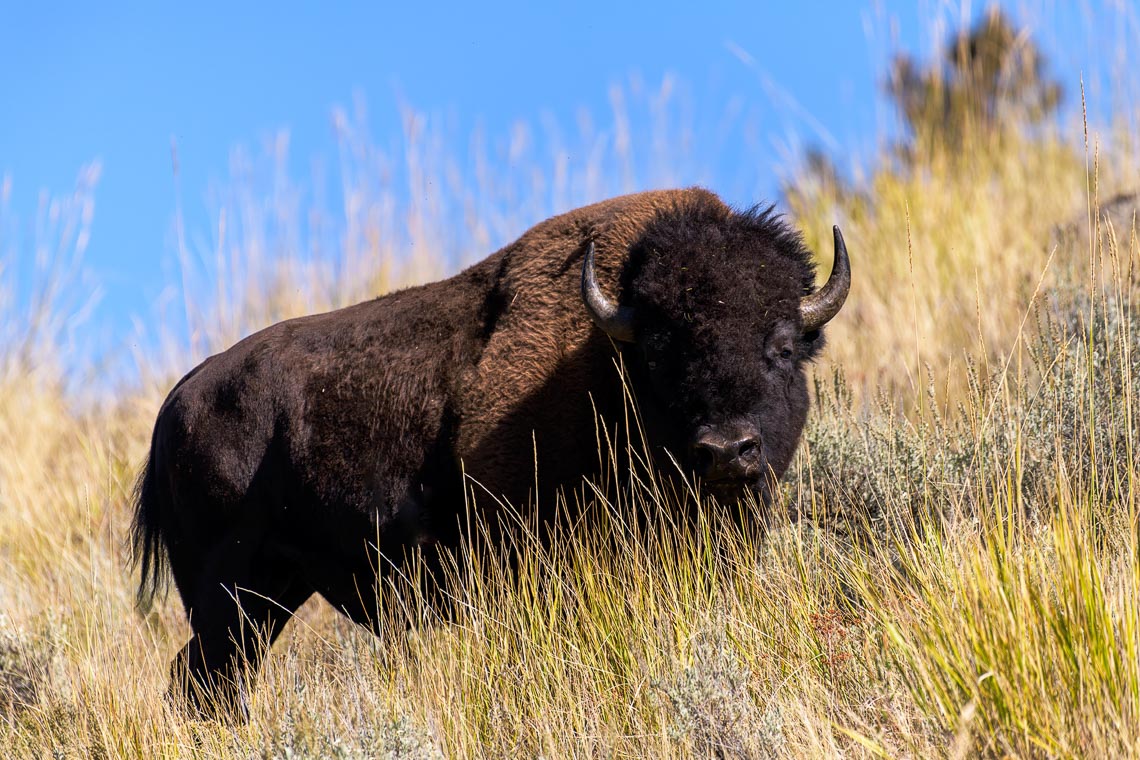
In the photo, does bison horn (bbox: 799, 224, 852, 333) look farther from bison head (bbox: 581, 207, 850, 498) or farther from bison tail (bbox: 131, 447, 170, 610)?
bison tail (bbox: 131, 447, 170, 610)

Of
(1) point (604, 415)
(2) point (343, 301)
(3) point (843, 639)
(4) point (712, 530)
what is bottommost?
(3) point (843, 639)

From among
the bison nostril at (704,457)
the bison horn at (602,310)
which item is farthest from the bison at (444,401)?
the bison nostril at (704,457)

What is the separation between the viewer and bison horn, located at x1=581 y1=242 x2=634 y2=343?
15.0 feet

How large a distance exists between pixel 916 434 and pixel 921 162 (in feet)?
19.8

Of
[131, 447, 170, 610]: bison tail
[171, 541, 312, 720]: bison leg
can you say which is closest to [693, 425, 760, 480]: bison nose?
[171, 541, 312, 720]: bison leg

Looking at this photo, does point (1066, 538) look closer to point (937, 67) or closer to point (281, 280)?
point (937, 67)

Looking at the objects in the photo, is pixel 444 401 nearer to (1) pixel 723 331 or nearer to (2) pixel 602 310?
(2) pixel 602 310

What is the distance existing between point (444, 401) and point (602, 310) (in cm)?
87

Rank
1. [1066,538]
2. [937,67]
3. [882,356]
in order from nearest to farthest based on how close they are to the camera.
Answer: [1066,538] → [882,356] → [937,67]

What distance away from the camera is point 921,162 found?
10.6 metres

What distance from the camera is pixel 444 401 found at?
16.5 feet

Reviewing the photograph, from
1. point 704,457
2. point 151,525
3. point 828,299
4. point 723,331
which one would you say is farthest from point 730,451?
point 151,525

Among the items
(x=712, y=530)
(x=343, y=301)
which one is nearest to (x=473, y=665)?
(x=712, y=530)

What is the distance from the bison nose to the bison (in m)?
0.21
